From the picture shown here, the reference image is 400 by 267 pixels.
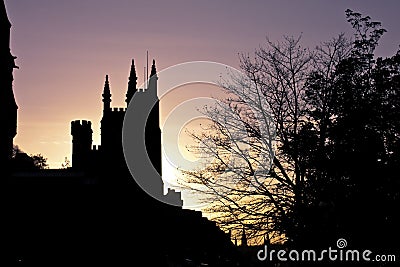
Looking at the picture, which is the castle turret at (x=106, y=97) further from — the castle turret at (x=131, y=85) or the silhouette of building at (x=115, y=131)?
the castle turret at (x=131, y=85)

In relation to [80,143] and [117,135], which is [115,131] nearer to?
[117,135]

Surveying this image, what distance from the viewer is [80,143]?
262ft

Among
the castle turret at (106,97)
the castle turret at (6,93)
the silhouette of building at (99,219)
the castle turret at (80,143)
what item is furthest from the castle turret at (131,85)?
the castle turret at (6,93)

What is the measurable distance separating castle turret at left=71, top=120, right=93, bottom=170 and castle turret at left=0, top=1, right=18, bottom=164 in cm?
3568

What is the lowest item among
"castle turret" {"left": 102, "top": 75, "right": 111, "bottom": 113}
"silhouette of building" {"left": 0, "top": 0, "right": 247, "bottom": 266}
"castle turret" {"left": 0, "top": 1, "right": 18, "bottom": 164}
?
"silhouette of building" {"left": 0, "top": 0, "right": 247, "bottom": 266}

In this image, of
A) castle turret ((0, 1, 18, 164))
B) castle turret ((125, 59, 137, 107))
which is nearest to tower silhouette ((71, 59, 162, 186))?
castle turret ((125, 59, 137, 107))

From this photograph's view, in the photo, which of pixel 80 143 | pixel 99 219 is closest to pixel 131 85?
pixel 80 143

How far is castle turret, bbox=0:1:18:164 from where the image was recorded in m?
41.4

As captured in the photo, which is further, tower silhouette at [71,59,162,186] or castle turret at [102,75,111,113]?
castle turret at [102,75,111,113]

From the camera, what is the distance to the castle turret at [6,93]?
41406 mm

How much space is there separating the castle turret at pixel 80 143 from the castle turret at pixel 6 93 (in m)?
35.7

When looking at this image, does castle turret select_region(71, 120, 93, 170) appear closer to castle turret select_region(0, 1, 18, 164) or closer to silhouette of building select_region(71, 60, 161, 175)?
silhouette of building select_region(71, 60, 161, 175)

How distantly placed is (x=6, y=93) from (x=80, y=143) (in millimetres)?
38041

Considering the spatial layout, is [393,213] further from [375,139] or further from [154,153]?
[154,153]
